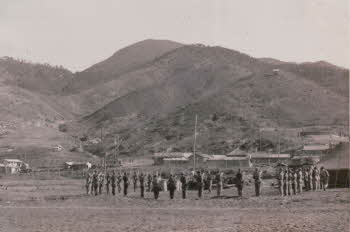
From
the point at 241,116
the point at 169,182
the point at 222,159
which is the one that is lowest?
the point at 169,182

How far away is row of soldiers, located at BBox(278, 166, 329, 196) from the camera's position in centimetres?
3447

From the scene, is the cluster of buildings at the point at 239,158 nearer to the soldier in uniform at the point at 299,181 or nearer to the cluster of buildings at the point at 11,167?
the cluster of buildings at the point at 11,167

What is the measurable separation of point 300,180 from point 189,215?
1350 centimetres

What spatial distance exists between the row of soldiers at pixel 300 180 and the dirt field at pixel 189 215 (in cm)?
157

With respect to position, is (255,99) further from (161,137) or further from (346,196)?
(346,196)

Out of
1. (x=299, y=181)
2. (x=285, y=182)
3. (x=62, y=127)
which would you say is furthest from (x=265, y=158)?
(x=62, y=127)

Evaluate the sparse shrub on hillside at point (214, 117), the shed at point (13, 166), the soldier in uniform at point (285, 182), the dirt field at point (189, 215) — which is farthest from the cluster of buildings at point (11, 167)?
the soldier in uniform at point (285, 182)

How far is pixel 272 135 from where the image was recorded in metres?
132

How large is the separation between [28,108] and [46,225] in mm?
181422

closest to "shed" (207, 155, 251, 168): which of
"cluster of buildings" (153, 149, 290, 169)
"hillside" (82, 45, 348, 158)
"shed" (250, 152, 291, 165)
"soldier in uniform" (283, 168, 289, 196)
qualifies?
"cluster of buildings" (153, 149, 290, 169)

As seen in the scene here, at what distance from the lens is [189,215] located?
2453 centimetres

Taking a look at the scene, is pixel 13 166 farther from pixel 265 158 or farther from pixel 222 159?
pixel 265 158

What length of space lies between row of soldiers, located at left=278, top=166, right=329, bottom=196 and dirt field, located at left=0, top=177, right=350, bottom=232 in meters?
1.57

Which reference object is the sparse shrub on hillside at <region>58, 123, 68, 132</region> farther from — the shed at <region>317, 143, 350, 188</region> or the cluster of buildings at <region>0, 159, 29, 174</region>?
the shed at <region>317, 143, 350, 188</region>
